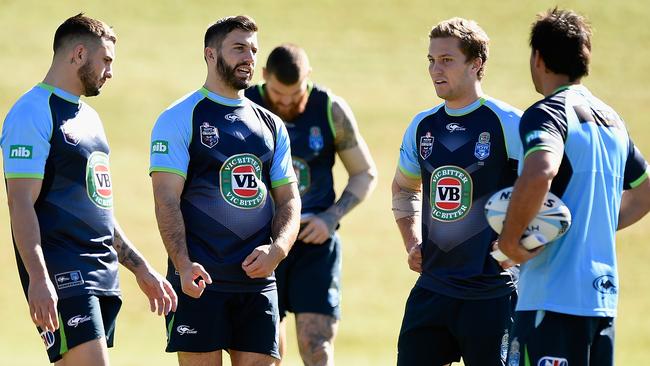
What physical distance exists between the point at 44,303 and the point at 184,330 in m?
0.95

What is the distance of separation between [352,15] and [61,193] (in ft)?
71.9

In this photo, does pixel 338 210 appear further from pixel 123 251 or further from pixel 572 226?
pixel 572 226

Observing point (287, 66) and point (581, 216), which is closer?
point (581, 216)

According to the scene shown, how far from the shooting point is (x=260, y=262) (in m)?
6.15

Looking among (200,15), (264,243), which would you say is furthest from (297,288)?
(200,15)

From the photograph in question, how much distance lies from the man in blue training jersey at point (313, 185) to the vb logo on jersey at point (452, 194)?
2198 mm

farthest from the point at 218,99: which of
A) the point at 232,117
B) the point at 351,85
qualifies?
the point at 351,85

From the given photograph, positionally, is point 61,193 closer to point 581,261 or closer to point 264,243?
point 264,243

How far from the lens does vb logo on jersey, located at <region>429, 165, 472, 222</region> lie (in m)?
6.19

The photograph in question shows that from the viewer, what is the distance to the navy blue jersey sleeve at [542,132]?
4914 millimetres

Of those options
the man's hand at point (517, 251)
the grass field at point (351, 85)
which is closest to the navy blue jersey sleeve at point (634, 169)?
the man's hand at point (517, 251)

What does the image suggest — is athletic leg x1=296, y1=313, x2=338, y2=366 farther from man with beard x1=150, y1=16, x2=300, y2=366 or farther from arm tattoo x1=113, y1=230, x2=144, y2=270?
arm tattoo x1=113, y1=230, x2=144, y2=270

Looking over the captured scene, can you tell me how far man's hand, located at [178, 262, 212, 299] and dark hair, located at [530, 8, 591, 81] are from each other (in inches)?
81.3

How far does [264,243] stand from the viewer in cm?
636
